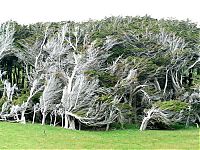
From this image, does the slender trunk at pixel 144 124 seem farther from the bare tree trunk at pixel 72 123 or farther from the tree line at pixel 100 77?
the bare tree trunk at pixel 72 123

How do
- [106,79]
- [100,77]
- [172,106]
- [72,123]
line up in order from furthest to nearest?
[106,79]
[100,77]
[72,123]
[172,106]

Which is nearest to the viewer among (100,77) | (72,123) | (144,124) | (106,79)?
(72,123)

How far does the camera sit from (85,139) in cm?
2658

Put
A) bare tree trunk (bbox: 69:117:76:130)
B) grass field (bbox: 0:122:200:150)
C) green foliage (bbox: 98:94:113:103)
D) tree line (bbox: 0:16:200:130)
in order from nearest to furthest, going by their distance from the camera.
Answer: grass field (bbox: 0:122:200:150)
green foliage (bbox: 98:94:113:103)
bare tree trunk (bbox: 69:117:76:130)
tree line (bbox: 0:16:200:130)

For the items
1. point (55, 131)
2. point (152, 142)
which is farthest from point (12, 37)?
point (152, 142)

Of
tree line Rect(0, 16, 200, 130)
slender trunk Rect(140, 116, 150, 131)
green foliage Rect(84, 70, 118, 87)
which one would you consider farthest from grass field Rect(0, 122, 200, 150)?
green foliage Rect(84, 70, 118, 87)

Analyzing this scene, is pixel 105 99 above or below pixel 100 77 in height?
below

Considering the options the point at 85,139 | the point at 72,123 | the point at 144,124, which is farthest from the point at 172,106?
the point at 85,139

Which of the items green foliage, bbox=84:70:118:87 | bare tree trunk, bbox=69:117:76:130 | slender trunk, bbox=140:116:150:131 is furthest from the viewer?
green foliage, bbox=84:70:118:87

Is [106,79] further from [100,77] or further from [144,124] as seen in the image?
[144,124]

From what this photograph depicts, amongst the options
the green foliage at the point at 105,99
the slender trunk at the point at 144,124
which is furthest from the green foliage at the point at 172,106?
the green foliage at the point at 105,99

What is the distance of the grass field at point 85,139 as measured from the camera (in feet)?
76.8

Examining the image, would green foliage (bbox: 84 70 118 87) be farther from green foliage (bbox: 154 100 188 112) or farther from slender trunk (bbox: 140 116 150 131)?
green foliage (bbox: 154 100 188 112)

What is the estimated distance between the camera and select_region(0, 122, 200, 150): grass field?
23.4 metres
